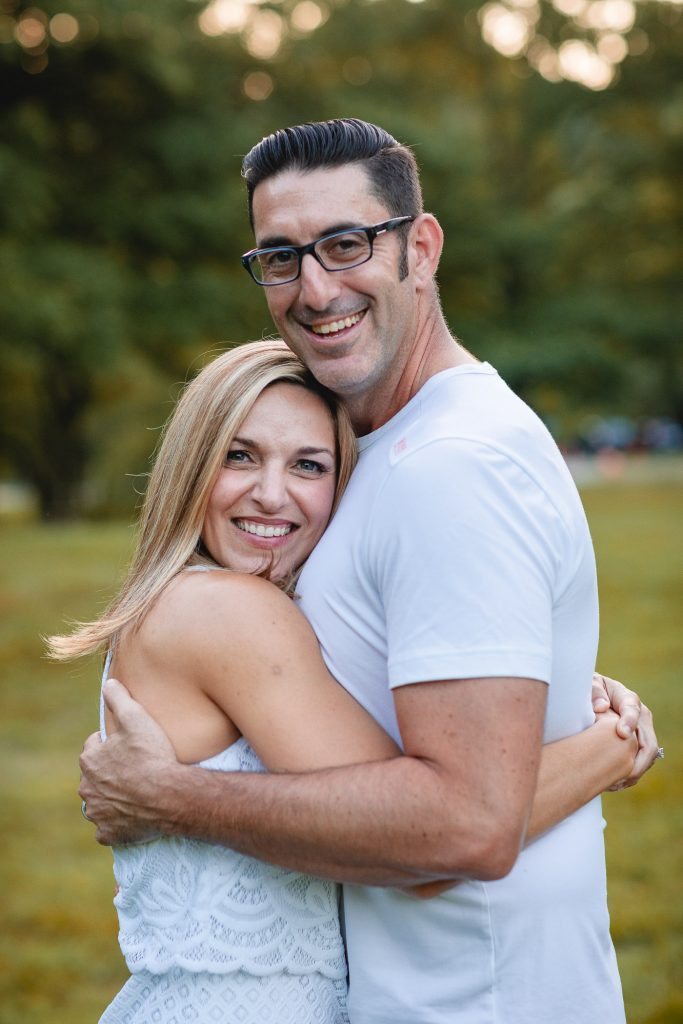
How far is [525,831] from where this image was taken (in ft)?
6.66

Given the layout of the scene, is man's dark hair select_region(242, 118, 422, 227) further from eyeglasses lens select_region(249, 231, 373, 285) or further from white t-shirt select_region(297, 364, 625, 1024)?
white t-shirt select_region(297, 364, 625, 1024)

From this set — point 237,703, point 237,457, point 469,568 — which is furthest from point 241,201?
point 469,568

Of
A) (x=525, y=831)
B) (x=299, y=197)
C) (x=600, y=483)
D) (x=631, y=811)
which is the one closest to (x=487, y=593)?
(x=525, y=831)

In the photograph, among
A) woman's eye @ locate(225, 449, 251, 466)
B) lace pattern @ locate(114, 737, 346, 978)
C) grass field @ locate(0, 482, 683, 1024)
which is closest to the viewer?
lace pattern @ locate(114, 737, 346, 978)

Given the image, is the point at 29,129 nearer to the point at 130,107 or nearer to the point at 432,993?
the point at 130,107

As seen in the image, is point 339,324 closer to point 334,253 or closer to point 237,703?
point 334,253

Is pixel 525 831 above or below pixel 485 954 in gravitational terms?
above

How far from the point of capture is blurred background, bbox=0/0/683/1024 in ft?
21.4

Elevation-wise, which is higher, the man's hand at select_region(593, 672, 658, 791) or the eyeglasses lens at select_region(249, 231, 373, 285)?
the eyeglasses lens at select_region(249, 231, 373, 285)

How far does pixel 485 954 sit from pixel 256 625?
30.9 inches

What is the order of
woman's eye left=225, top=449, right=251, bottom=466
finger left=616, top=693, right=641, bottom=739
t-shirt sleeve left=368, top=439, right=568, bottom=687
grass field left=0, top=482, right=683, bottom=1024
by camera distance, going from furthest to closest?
grass field left=0, top=482, right=683, bottom=1024 → woman's eye left=225, top=449, right=251, bottom=466 → finger left=616, top=693, right=641, bottom=739 → t-shirt sleeve left=368, top=439, right=568, bottom=687

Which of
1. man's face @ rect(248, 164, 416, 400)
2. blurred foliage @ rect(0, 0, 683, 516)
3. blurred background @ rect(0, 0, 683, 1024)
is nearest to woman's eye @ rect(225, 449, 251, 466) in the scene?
man's face @ rect(248, 164, 416, 400)

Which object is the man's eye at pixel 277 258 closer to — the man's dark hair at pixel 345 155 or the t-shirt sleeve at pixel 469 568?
the man's dark hair at pixel 345 155

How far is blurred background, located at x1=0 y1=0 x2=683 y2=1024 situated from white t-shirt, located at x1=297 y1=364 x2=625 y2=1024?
8.90 ft
